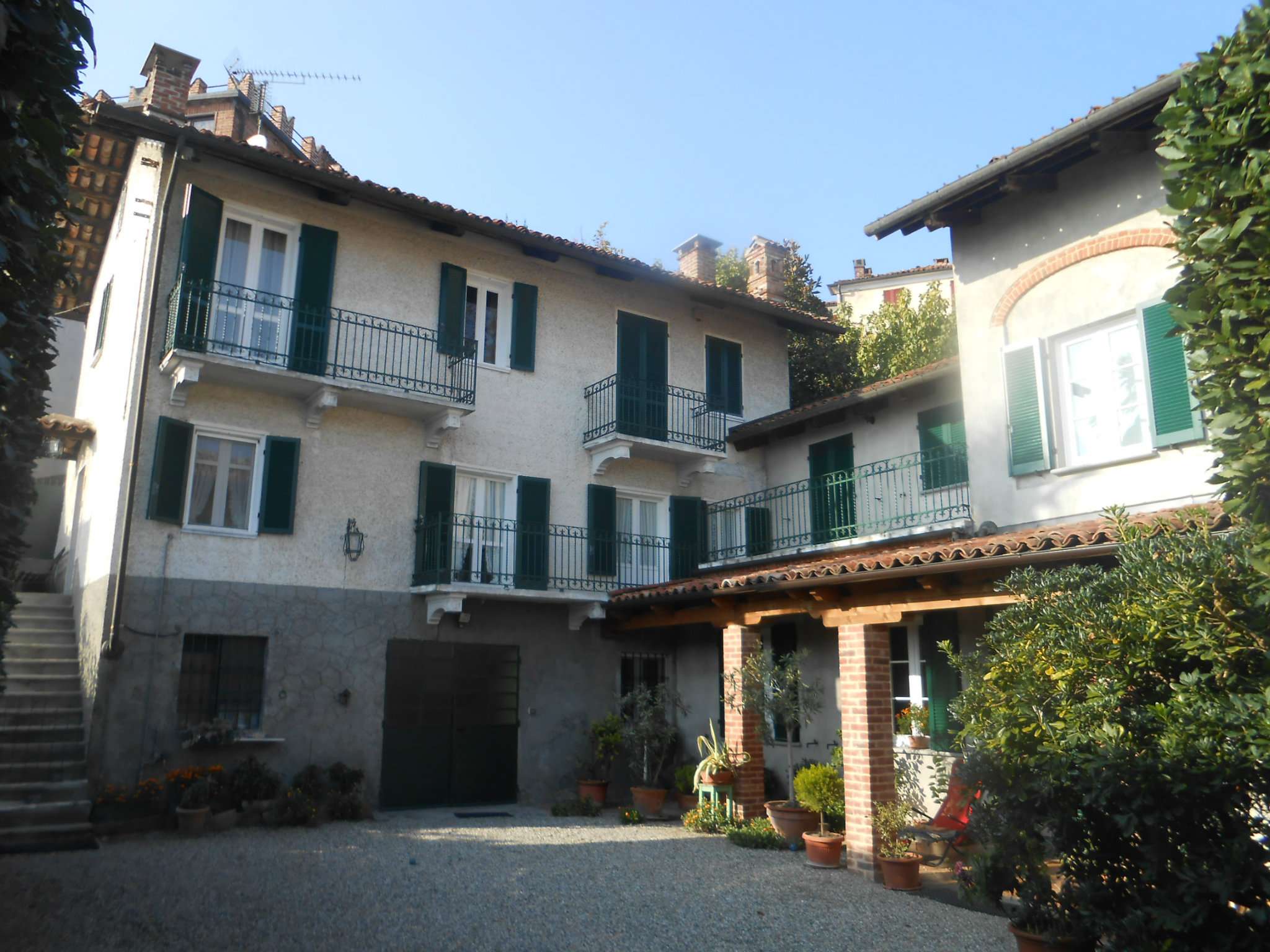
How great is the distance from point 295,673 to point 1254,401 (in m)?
11.1

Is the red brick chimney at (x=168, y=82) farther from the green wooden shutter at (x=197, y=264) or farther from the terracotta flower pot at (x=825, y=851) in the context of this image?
the terracotta flower pot at (x=825, y=851)

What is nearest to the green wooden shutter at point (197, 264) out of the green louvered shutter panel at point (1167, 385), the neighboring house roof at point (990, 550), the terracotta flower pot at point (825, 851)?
the neighboring house roof at point (990, 550)

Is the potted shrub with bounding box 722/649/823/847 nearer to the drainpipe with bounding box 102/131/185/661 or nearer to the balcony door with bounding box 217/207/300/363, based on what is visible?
the balcony door with bounding box 217/207/300/363

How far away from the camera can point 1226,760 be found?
14.2ft

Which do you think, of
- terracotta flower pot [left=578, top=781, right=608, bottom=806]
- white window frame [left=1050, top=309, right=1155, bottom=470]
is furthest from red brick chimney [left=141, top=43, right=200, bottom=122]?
white window frame [left=1050, top=309, right=1155, bottom=470]

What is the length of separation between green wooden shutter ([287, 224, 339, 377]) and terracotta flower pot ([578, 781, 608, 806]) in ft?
23.2

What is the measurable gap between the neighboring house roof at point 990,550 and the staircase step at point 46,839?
7319 mm

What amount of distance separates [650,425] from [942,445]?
195 inches

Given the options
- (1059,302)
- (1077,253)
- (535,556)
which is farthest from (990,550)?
(535,556)

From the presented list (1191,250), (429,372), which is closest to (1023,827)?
(1191,250)

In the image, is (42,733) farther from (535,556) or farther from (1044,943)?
(1044,943)

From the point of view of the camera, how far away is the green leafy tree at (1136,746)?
4324 mm

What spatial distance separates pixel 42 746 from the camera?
35.7 feet

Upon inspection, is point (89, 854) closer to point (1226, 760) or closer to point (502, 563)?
point (502, 563)
